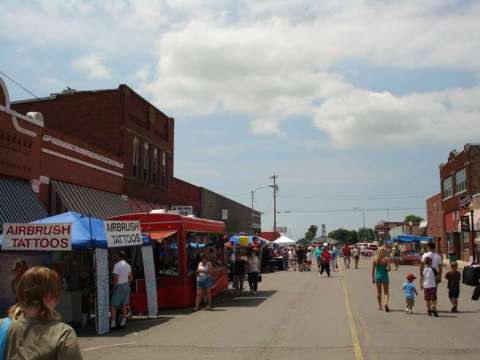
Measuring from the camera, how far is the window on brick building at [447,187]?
56812mm

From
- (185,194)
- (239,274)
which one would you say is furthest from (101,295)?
(185,194)

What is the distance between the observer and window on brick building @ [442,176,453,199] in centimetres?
5681

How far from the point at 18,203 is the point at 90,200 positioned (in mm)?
5926

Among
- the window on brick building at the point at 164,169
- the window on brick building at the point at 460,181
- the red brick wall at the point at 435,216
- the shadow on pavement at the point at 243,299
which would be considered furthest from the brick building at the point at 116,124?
the red brick wall at the point at 435,216

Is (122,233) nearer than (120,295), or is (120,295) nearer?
(120,295)

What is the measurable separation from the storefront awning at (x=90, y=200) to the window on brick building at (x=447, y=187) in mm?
37775

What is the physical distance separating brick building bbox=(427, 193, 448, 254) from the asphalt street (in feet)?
159

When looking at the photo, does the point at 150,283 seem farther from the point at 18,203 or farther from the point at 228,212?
the point at 228,212

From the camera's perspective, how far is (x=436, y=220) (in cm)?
7012

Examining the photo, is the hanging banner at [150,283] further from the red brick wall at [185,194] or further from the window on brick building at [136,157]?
the red brick wall at [185,194]

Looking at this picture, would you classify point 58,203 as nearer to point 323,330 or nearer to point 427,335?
→ point 323,330

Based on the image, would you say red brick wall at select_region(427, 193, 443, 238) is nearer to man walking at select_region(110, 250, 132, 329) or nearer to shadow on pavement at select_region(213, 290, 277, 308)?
shadow on pavement at select_region(213, 290, 277, 308)

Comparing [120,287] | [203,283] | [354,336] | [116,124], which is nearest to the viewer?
[354,336]

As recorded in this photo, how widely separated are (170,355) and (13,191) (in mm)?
11005
